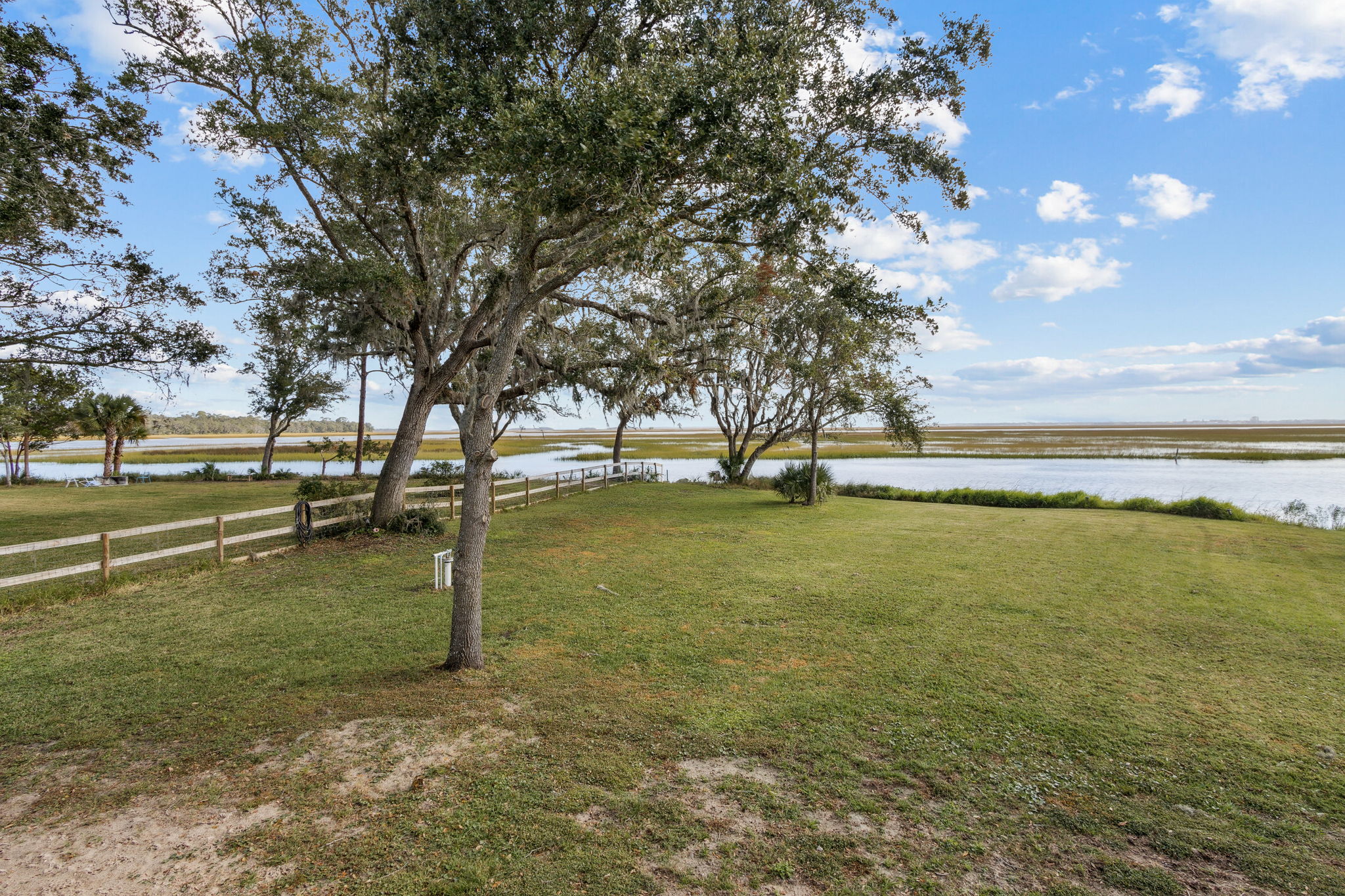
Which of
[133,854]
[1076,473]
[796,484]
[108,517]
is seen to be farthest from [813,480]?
[1076,473]

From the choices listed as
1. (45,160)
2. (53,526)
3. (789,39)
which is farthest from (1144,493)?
(53,526)

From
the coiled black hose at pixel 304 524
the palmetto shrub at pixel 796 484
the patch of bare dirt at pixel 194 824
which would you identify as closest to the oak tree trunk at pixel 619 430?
the palmetto shrub at pixel 796 484

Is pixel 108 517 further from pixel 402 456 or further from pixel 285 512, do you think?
pixel 402 456

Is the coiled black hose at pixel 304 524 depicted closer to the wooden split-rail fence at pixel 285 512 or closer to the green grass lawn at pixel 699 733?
the wooden split-rail fence at pixel 285 512

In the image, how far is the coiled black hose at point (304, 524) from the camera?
12.6 meters

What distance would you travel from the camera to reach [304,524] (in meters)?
12.6

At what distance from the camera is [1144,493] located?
27.3 m

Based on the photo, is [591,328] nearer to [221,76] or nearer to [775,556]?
[775,556]

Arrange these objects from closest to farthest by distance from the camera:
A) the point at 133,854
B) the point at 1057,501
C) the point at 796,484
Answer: the point at 133,854 < the point at 796,484 < the point at 1057,501

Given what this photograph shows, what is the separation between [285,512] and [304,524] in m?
5.67

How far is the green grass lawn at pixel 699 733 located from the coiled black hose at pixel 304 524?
2.70 m

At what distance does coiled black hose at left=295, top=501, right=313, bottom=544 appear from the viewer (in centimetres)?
1259

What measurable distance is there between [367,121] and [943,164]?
9556 millimetres

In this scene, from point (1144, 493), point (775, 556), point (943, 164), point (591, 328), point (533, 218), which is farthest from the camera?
point (1144, 493)
